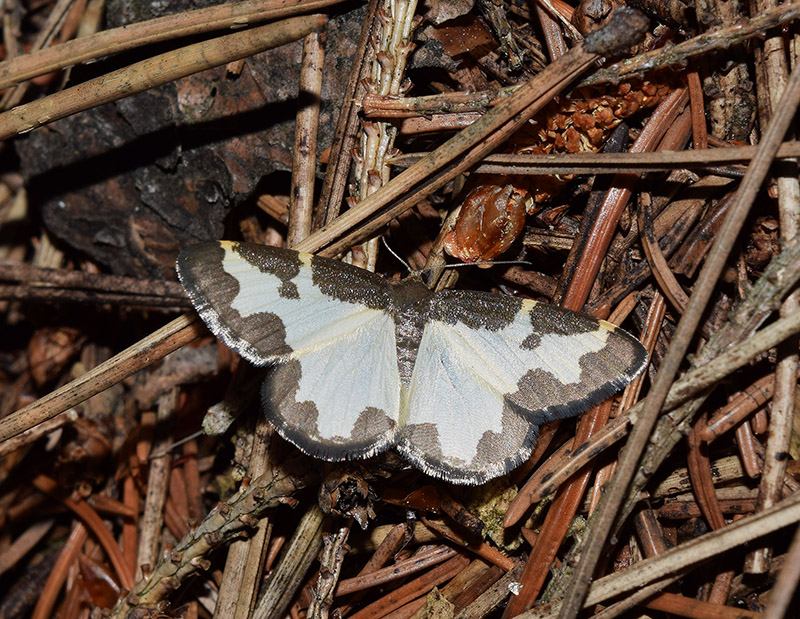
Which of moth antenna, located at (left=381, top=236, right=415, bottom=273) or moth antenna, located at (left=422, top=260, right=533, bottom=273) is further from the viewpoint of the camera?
moth antenna, located at (left=381, top=236, right=415, bottom=273)

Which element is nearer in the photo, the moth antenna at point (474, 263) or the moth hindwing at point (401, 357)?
the moth hindwing at point (401, 357)

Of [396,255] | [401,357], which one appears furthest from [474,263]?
[401,357]

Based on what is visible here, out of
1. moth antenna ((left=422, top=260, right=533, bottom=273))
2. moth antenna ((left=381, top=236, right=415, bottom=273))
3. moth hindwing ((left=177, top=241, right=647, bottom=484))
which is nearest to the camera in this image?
moth hindwing ((left=177, top=241, right=647, bottom=484))

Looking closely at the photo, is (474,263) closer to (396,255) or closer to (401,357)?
(396,255)

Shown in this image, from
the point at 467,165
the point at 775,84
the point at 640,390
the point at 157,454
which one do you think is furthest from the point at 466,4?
the point at 157,454

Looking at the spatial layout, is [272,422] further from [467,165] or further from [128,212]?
[128,212]

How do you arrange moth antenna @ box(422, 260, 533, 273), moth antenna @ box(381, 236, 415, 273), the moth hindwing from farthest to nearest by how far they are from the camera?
moth antenna @ box(381, 236, 415, 273)
moth antenna @ box(422, 260, 533, 273)
the moth hindwing

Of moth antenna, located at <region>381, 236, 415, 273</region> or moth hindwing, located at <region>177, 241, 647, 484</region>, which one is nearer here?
moth hindwing, located at <region>177, 241, 647, 484</region>

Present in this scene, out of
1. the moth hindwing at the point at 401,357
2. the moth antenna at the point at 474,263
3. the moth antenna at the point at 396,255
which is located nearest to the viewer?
the moth hindwing at the point at 401,357
